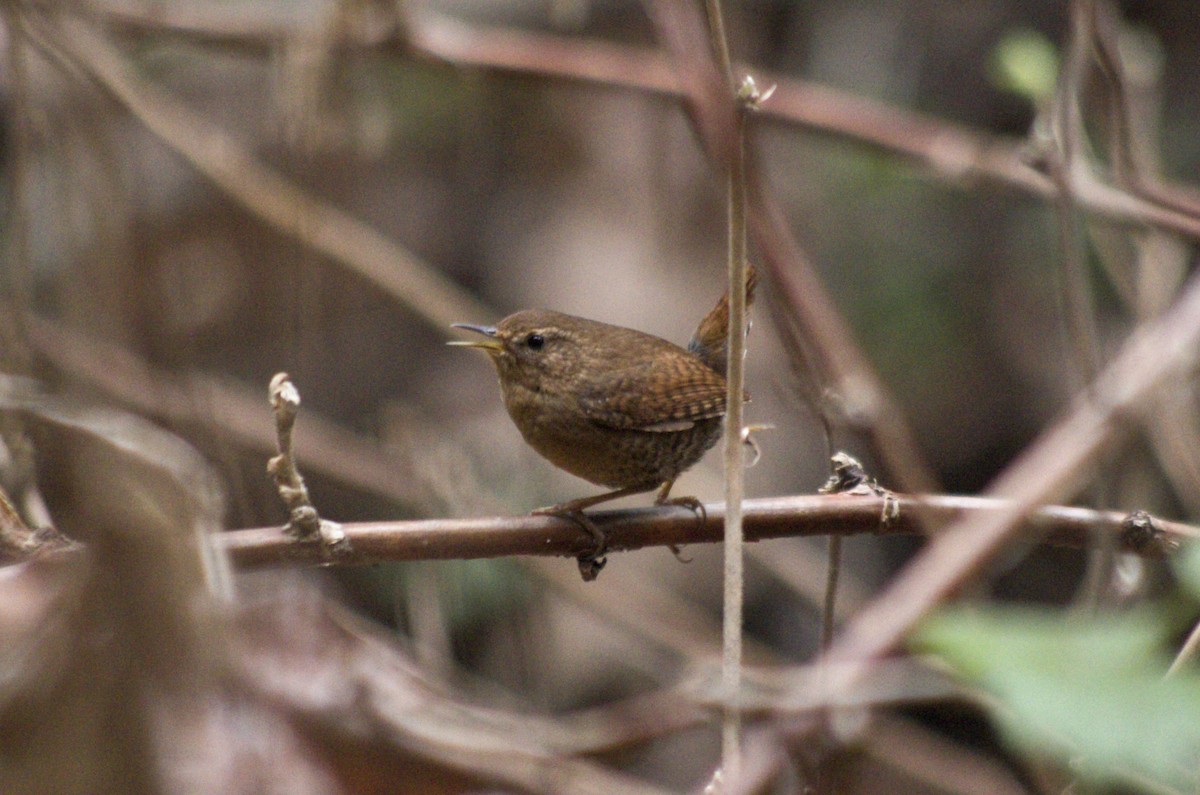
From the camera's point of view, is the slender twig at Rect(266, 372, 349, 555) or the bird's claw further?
the bird's claw

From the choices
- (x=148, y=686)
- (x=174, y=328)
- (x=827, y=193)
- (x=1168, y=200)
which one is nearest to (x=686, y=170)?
(x=827, y=193)

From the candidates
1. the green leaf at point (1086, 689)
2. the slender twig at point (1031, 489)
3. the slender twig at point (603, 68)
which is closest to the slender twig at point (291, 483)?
the slender twig at point (1031, 489)

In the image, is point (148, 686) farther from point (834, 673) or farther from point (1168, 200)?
point (1168, 200)

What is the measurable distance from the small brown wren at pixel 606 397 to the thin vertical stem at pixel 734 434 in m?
0.98

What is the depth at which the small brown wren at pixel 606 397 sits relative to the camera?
267cm

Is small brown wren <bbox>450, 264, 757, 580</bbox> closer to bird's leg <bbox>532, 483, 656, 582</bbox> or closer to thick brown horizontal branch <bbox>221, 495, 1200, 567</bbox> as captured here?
bird's leg <bbox>532, 483, 656, 582</bbox>

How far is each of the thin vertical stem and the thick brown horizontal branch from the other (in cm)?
31

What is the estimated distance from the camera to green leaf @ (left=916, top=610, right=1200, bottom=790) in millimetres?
1027

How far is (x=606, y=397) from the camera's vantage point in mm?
2697

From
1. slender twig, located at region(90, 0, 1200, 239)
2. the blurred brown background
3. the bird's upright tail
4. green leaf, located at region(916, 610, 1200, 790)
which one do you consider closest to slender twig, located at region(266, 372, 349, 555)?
green leaf, located at region(916, 610, 1200, 790)

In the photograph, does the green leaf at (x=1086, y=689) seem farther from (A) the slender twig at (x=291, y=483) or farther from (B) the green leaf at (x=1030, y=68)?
(B) the green leaf at (x=1030, y=68)

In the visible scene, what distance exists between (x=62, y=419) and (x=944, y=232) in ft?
16.7

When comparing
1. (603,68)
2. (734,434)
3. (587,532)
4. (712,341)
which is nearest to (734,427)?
(734,434)

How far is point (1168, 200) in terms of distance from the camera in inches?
123
